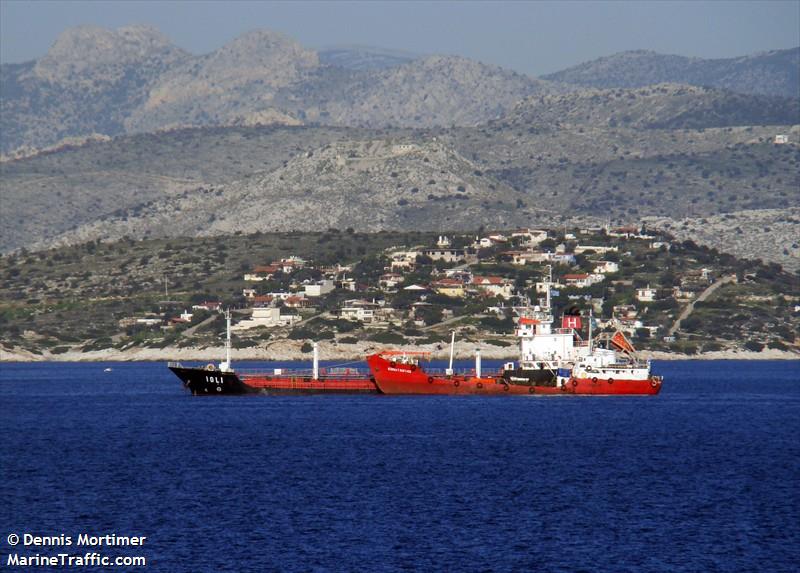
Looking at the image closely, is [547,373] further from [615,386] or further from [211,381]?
[211,381]

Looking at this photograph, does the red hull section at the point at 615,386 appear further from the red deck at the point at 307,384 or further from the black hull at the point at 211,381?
the black hull at the point at 211,381

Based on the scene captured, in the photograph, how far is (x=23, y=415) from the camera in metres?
A: 121

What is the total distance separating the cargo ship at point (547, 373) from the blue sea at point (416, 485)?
8.13 m

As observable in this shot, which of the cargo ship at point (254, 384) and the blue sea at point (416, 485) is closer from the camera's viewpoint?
the blue sea at point (416, 485)

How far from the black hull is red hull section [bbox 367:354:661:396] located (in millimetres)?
13128

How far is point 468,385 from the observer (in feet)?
454

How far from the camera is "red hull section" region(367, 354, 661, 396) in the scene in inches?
5369

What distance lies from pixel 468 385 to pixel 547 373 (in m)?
7.20

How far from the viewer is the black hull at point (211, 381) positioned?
5635 inches

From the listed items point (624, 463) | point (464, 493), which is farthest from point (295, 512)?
point (624, 463)

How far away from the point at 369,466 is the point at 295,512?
54.5 ft

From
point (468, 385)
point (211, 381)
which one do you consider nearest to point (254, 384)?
point (211, 381)

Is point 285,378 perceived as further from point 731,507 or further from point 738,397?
point 731,507

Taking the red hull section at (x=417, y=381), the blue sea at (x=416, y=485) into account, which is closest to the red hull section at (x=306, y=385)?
the red hull section at (x=417, y=381)
